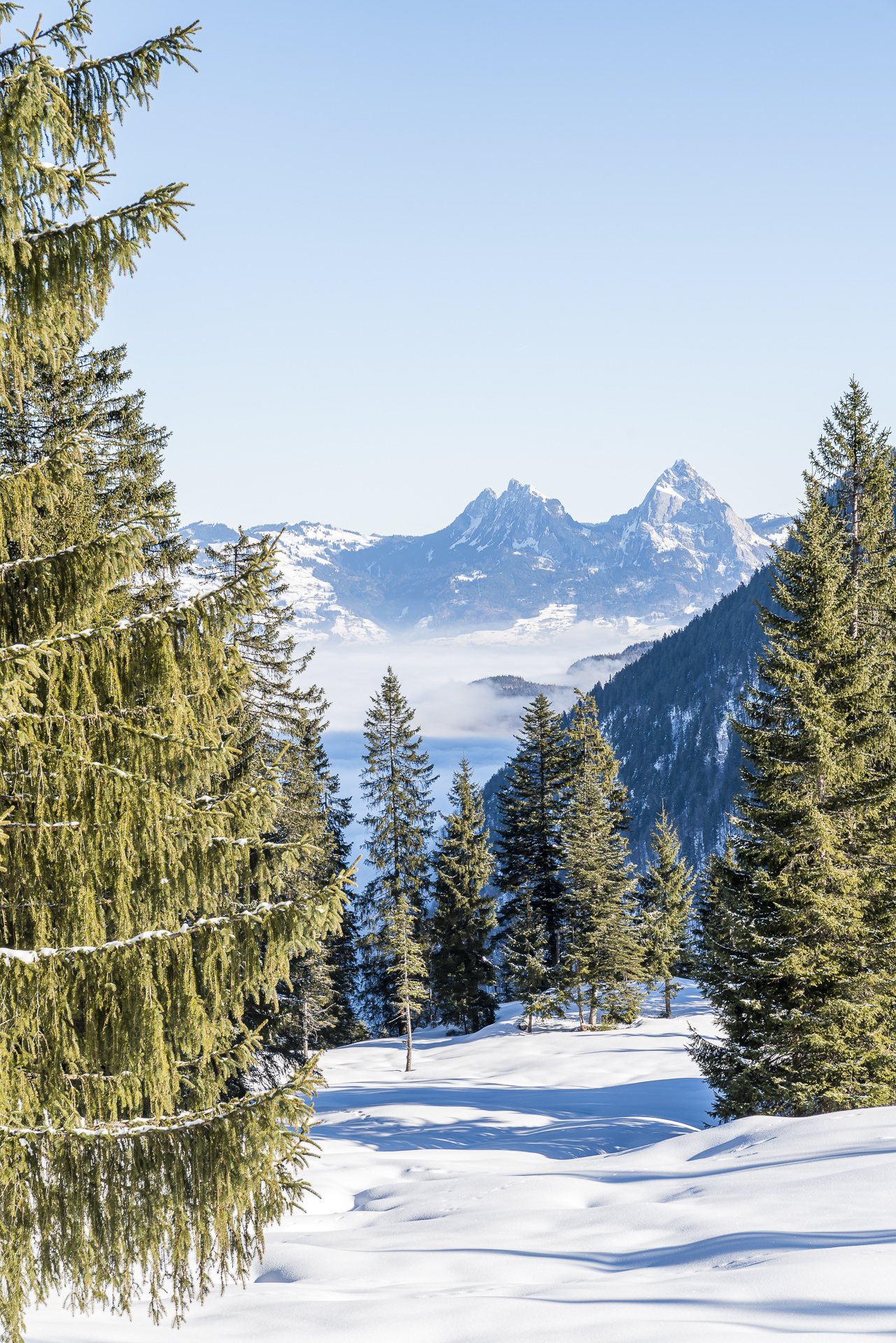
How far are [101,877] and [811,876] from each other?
43.9ft

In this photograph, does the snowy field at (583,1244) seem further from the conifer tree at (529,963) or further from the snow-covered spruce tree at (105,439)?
the conifer tree at (529,963)

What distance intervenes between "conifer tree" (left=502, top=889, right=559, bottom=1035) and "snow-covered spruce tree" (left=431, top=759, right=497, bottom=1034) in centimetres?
147

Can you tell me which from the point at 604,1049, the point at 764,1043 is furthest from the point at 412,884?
Result: the point at 764,1043

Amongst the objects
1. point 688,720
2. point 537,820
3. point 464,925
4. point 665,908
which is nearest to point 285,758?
point 537,820

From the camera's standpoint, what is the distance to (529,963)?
105 ft

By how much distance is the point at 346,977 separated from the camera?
136ft

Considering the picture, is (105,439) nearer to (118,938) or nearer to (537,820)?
(118,938)

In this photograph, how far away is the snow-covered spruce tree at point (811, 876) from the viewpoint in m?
14.6

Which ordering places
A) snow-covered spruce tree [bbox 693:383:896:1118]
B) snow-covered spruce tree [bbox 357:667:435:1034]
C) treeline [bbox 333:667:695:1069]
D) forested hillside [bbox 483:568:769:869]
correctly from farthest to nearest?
1. forested hillside [bbox 483:568:769:869]
2. snow-covered spruce tree [bbox 357:667:435:1034]
3. treeline [bbox 333:667:695:1069]
4. snow-covered spruce tree [bbox 693:383:896:1118]

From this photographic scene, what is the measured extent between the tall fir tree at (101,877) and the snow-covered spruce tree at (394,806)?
1220 inches

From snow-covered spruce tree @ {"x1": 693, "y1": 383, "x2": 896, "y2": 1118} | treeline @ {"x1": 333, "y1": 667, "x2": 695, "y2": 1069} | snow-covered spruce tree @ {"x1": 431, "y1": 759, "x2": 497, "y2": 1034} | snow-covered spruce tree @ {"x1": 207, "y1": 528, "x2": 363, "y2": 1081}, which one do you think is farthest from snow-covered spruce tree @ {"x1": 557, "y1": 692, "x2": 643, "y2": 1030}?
snow-covered spruce tree @ {"x1": 693, "y1": 383, "x2": 896, "y2": 1118}

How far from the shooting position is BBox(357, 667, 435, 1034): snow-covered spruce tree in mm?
37406

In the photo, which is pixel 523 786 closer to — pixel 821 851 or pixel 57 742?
pixel 821 851

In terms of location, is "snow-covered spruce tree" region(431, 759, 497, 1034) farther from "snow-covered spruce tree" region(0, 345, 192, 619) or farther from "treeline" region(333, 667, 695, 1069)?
"snow-covered spruce tree" region(0, 345, 192, 619)
